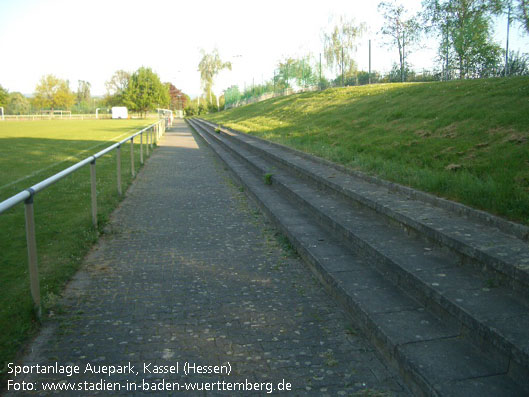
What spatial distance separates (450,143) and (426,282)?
461 cm

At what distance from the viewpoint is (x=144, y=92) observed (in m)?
86.1

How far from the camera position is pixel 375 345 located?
3018 millimetres

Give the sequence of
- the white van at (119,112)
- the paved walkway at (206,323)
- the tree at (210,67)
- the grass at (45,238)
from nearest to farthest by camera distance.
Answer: the paved walkway at (206,323)
the grass at (45,238)
the tree at (210,67)
the white van at (119,112)

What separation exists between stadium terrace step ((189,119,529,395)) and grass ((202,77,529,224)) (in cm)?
44

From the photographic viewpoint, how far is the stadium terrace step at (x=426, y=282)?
2438 millimetres

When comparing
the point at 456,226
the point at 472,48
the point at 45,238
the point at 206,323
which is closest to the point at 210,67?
the point at 472,48

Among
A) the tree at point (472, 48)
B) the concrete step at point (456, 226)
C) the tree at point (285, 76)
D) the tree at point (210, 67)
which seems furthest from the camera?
the tree at point (210, 67)

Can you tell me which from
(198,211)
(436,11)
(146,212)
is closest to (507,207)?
(198,211)

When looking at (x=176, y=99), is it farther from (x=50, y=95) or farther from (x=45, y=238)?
(x=45, y=238)

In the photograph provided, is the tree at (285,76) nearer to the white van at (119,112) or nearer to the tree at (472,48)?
the tree at (472,48)

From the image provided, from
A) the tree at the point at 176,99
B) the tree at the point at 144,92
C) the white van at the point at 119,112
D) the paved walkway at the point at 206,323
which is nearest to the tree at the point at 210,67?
the tree at the point at 144,92

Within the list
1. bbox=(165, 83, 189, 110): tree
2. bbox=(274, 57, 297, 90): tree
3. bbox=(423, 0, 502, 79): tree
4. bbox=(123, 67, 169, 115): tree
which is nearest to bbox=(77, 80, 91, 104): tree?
bbox=(165, 83, 189, 110): tree

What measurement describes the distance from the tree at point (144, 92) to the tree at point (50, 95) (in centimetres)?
2543

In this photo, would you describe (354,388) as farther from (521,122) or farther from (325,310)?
(521,122)
